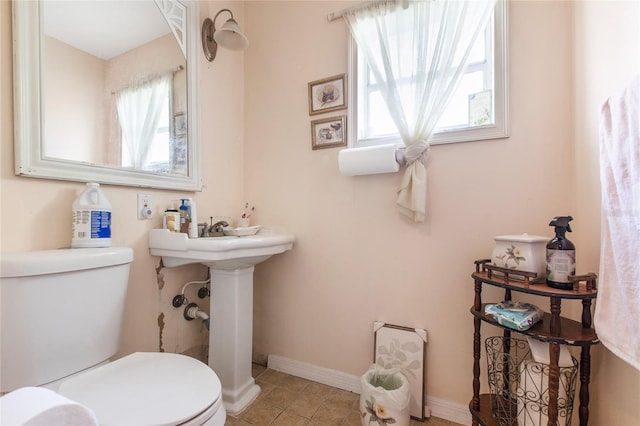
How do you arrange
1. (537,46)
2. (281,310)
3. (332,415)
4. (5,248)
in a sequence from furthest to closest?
(281,310)
(332,415)
(537,46)
(5,248)

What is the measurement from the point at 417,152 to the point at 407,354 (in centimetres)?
96

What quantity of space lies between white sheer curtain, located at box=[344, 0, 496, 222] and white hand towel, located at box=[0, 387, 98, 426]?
3.97 feet

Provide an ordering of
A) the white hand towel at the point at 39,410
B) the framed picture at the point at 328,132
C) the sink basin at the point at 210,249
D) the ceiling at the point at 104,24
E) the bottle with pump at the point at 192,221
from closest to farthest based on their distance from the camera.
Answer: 1. the white hand towel at the point at 39,410
2. the ceiling at the point at 104,24
3. the sink basin at the point at 210,249
4. the bottle with pump at the point at 192,221
5. the framed picture at the point at 328,132

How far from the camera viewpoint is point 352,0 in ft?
4.88

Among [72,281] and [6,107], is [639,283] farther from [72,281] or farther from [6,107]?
[6,107]

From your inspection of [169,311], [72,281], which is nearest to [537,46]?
[72,281]

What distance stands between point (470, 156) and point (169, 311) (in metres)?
1.65

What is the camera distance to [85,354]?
0.92 m

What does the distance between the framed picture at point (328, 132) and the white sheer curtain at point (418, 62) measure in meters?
0.28

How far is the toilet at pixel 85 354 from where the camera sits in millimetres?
761

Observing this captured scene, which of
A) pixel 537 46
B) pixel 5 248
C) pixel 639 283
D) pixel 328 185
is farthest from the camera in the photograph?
pixel 328 185

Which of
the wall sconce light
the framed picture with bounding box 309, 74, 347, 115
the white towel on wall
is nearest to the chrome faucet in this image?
the framed picture with bounding box 309, 74, 347, 115

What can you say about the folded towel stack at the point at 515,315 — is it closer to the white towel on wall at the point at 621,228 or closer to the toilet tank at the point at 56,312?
the white towel on wall at the point at 621,228

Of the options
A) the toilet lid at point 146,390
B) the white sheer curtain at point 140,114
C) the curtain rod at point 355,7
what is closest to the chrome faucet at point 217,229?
the white sheer curtain at point 140,114
